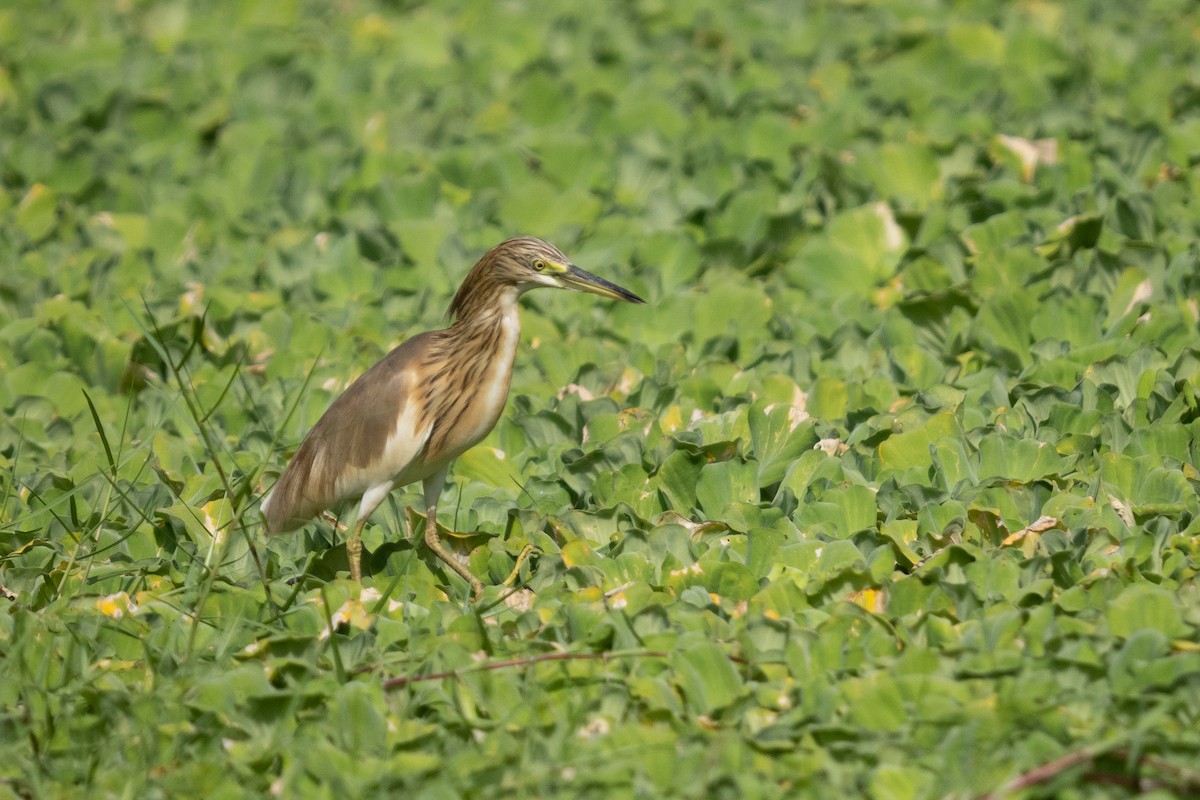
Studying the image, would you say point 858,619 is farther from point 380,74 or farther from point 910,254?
point 380,74

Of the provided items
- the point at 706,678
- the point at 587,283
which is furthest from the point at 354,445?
the point at 706,678

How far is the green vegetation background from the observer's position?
3.81 m

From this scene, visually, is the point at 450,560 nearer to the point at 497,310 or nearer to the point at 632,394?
the point at 497,310

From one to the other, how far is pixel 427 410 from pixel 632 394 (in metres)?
1.01

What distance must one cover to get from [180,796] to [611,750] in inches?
39.4

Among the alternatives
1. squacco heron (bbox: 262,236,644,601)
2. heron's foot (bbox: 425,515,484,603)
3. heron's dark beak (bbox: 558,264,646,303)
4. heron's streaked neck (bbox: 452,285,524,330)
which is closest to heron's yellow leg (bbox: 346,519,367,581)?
squacco heron (bbox: 262,236,644,601)

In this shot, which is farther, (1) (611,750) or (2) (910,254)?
(2) (910,254)

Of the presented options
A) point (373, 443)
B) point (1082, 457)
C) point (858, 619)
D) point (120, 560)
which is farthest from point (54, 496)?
point (1082, 457)

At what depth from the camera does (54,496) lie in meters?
5.14

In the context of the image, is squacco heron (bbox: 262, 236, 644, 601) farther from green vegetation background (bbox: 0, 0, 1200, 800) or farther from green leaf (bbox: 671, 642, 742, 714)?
green leaf (bbox: 671, 642, 742, 714)

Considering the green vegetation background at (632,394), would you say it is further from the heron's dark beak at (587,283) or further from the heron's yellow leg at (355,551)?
the heron's dark beak at (587,283)

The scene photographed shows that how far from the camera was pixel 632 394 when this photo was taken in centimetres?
572

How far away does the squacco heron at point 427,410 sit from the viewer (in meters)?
4.87

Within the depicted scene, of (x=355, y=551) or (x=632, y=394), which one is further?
(x=632, y=394)
